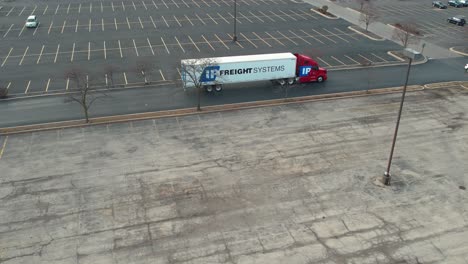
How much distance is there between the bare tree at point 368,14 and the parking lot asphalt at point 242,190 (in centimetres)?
2815

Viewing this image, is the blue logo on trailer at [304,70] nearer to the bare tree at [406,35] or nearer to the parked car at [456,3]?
the bare tree at [406,35]

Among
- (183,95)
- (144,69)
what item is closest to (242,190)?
(183,95)

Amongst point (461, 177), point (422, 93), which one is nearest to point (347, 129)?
point (461, 177)

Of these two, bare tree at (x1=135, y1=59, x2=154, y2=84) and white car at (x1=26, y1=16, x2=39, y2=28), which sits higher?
white car at (x1=26, y1=16, x2=39, y2=28)

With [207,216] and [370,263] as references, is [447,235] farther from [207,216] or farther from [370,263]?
[207,216]

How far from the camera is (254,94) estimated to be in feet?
125

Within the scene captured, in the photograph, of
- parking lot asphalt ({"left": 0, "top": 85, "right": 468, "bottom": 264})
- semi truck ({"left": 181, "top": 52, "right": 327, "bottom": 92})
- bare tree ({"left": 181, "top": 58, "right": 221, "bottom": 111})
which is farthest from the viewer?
semi truck ({"left": 181, "top": 52, "right": 327, "bottom": 92})

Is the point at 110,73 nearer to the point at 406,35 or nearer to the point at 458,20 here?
the point at 406,35

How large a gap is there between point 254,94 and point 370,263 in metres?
21.5

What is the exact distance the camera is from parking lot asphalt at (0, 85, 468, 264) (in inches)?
814

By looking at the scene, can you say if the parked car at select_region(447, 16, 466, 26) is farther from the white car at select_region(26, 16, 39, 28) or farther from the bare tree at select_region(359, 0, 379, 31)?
the white car at select_region(26, 16, 39, 28)

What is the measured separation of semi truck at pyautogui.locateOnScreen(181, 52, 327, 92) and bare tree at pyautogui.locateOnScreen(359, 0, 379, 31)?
23.1m

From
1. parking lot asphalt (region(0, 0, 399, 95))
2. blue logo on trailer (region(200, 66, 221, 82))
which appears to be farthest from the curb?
parking lot asphalt (region(0, 0, 399, 95))

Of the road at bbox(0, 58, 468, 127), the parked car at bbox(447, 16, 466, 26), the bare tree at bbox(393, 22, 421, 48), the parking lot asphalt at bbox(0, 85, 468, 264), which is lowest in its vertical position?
the parking lot asphalt at bbox(0, 85, 468, 264)
